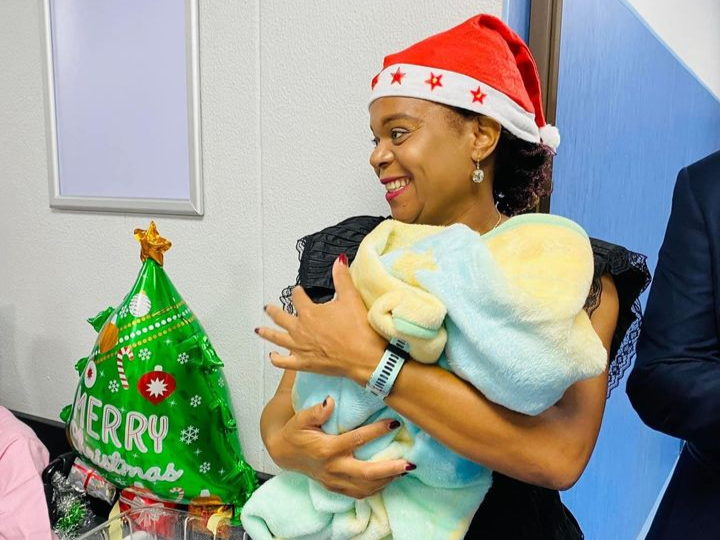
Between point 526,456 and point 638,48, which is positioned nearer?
point 526,456

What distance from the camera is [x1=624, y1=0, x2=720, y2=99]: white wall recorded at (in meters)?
1.72

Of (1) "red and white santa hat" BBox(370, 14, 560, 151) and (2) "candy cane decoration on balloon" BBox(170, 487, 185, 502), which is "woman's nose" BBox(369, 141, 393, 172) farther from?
(2) "candy cane decoration on balloon" BBox(170, 487, 185, 502)

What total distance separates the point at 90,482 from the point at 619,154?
1506 millimetres

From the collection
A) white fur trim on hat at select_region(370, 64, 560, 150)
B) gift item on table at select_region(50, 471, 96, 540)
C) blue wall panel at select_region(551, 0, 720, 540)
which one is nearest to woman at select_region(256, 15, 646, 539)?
white fur trim on hat at select_region(370, 64, 560, 150)

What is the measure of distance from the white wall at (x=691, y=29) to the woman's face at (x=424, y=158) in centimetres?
93

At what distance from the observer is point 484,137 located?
0.87 meters

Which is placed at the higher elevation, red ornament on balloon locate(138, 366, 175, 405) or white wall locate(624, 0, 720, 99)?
white wall locate(624, 0, 720, 99)

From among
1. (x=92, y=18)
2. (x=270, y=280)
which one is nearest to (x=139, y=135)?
(x=92, y=18)

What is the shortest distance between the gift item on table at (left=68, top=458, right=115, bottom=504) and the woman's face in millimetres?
940

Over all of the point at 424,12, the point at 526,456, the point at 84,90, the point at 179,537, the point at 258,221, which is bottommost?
the point at 179,537

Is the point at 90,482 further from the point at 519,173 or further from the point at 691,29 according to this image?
the point at 691,29

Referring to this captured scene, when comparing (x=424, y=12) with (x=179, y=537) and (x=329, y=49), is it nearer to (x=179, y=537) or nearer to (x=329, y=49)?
(x=329, y=49)

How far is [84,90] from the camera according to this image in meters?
1.55

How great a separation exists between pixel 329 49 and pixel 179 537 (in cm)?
100
